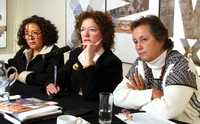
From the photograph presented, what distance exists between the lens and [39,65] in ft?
8.79

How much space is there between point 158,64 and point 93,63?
1.52 ft

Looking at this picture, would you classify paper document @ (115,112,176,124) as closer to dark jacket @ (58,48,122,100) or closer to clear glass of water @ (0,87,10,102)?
dark jacket @ (58,48,122,100)

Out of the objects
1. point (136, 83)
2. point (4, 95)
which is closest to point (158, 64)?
point (136, 83)

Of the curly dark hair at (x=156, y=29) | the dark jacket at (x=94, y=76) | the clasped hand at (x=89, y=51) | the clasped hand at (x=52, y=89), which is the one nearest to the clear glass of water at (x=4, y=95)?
the clasped hand at (x=52, y=89)

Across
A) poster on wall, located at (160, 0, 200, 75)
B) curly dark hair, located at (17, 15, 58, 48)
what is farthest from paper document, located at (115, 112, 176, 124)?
curly dark hair, located at (17, 15, 58, 48)

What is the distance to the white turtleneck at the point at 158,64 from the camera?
1.89 metres

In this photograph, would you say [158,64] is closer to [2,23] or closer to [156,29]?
[156,29]

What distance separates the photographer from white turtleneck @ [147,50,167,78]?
1.89 metres

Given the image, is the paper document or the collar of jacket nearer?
the paper document

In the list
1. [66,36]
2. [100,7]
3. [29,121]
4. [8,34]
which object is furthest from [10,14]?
[29,121]

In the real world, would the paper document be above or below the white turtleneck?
below

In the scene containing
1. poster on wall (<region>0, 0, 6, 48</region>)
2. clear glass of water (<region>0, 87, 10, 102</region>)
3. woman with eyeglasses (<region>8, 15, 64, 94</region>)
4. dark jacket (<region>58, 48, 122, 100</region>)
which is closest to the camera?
clear glass of water (<region>0, 87, 10, 102</region>)

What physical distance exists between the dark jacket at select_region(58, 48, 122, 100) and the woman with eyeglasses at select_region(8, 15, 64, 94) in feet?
0.96

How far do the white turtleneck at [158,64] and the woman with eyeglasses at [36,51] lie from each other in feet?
2.97
